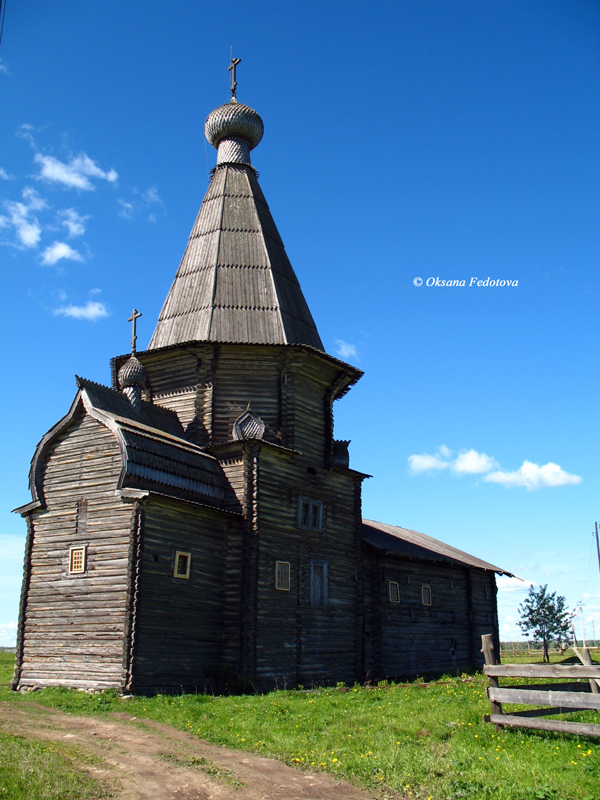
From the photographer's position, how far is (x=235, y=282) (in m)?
25.8

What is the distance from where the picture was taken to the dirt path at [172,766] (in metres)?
8.62

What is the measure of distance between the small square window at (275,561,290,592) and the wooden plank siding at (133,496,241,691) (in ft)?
4.93

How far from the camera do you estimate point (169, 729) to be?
12609 mm

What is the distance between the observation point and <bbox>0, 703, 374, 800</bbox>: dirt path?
8617 mm

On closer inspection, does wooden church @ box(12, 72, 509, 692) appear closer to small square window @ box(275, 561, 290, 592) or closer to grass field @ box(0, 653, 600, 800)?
small square window @ box(275, 561, 290, 592)

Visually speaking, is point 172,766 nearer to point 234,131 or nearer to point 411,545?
point 411,545

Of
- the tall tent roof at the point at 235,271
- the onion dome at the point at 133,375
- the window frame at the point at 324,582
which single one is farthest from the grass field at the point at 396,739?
the tall tent roof at the point at 235,271

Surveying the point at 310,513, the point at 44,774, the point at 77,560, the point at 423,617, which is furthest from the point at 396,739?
the point at 423,617

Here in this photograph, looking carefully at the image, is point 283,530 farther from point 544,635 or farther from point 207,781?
point 544,635

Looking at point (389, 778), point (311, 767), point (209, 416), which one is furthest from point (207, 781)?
point (209, 416)

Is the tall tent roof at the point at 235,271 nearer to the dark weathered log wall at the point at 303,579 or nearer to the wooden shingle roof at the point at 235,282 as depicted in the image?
the wooden shingle roof at the point at 235,282

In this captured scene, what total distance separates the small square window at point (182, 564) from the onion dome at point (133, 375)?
261 inches

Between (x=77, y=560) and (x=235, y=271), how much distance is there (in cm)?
1277

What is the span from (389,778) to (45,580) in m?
12.7
